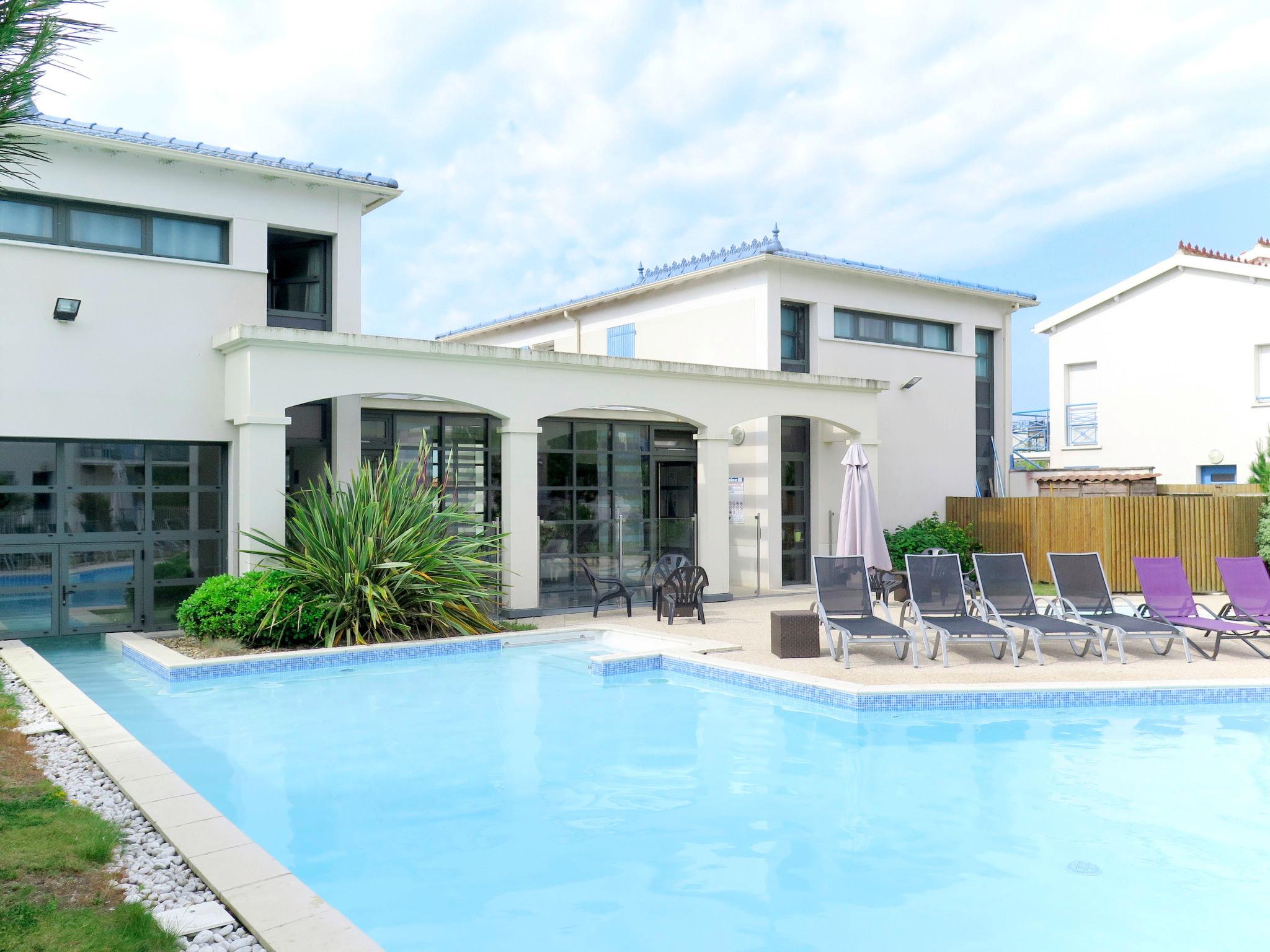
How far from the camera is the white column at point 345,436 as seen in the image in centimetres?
1410

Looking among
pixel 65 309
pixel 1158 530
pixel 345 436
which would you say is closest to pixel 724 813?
pixel 345 436

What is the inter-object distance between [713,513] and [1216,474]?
→ 15.6 meters

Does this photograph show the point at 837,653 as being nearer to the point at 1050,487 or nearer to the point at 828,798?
the point at 828,798

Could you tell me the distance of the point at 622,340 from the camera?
21.2m

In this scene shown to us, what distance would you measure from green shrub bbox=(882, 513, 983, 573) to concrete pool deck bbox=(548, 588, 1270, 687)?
6.12 m

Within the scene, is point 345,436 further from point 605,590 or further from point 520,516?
point 605,590

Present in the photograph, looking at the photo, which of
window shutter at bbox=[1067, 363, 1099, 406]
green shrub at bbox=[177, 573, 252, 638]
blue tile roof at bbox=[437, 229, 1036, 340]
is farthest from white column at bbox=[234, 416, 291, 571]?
window shutter at bbox=[1067, 363, 1099, 406]

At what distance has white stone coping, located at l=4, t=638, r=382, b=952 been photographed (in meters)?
4.04

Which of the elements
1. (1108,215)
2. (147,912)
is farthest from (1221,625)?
(1108,215)

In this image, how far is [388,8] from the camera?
12305 mm

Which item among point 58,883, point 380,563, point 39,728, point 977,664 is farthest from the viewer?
point 380,563

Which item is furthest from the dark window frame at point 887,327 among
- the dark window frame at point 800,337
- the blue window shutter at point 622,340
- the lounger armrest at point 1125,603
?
the lounger armrest at point 1125,603

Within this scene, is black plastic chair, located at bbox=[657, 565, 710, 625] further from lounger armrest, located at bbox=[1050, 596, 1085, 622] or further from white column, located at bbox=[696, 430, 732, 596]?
lounger armrest, located at bbox=[1050, 596, 1085, 622]

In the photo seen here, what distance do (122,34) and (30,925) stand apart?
11.3 feet
